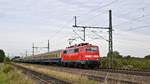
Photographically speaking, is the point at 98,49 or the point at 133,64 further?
the point at 133,64

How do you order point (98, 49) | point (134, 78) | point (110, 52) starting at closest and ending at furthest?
1. point (134, 78)
2. point (110, 52)
3. point (98, 49)

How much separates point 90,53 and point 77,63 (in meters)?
3.52

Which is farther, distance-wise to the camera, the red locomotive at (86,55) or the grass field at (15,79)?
the red locomotive at (86,55)

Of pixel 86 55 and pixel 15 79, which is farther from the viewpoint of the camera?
pixel 86 55

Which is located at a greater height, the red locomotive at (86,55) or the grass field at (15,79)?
the red locomotive at (86,55)

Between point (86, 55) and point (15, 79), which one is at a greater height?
point (86, 55)

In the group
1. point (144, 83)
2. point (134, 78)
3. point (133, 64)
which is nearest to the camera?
point (144, 83)

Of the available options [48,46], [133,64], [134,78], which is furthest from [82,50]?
[48,46]

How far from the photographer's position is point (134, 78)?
73.2 feet

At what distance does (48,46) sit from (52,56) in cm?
2485

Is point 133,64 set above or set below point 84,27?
below

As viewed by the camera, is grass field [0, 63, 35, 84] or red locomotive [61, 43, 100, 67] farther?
red locomotive [61, 43, 100, 67]

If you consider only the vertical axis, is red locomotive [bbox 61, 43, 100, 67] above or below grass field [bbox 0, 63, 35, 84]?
above

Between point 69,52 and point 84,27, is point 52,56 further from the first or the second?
point 84,27
